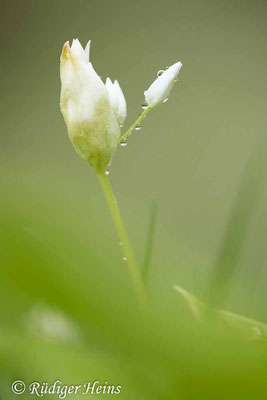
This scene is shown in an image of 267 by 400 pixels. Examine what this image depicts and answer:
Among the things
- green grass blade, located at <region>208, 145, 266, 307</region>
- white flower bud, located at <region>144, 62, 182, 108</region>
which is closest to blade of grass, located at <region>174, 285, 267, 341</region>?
green grass blade, located at <region>208, 145, 266, 307</region>

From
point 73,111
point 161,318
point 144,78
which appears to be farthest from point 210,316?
point 144,78

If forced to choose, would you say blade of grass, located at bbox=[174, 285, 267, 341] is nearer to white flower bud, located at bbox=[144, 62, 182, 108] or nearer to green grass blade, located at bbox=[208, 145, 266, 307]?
green grass blade, located at bbox=[208, 145, 266, 307]

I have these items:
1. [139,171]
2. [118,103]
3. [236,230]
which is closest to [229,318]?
[236,230]

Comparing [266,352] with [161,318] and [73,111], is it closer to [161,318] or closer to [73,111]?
[161,318]

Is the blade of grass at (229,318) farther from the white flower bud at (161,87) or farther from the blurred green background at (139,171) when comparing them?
the white flower bud at (161,87)

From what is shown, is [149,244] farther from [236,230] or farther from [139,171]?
[139,171]

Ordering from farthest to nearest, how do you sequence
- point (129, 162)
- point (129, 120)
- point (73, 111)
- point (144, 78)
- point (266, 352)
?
point (144, 78) < point (129, 120) < point (129, 162) < point (73, 111) < point (266, 352)
